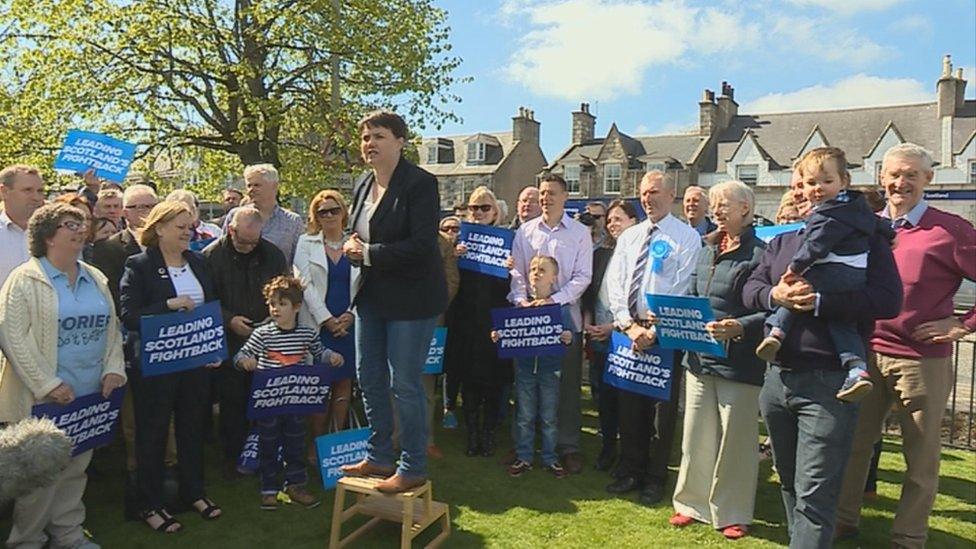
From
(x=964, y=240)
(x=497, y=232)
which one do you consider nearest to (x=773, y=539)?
(x=964, y=240)

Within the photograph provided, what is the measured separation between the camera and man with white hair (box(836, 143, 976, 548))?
4266 millimetres

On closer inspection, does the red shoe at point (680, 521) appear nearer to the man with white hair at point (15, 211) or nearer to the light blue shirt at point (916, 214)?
the light blue shirt at point (916, 214)

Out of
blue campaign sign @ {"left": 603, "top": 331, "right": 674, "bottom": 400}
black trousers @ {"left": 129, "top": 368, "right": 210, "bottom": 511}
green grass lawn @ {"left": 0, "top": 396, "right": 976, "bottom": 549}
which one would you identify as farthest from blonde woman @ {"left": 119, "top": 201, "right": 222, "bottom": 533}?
blue campaign sign @ {"left": 603, "top": 331, "right": 674, "bottom": 400}

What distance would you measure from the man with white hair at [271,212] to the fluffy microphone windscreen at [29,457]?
12.2 ft

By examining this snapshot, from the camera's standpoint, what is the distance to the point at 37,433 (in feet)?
6.93

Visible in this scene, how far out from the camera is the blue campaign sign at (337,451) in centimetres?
475

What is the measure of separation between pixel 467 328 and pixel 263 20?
12.8 m

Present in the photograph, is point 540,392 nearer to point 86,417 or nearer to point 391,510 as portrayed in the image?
point 391,510

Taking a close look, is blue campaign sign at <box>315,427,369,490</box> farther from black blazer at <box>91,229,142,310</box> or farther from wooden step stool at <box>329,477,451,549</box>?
black blazer at <box>91,229,142,310</box>

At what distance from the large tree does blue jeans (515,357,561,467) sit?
1125cm

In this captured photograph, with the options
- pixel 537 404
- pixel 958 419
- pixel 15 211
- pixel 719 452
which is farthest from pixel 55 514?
pixel 958 419

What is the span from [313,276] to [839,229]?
390cm

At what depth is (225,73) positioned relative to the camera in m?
16.6

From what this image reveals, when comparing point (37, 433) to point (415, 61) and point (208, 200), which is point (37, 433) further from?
point (208, 200)
